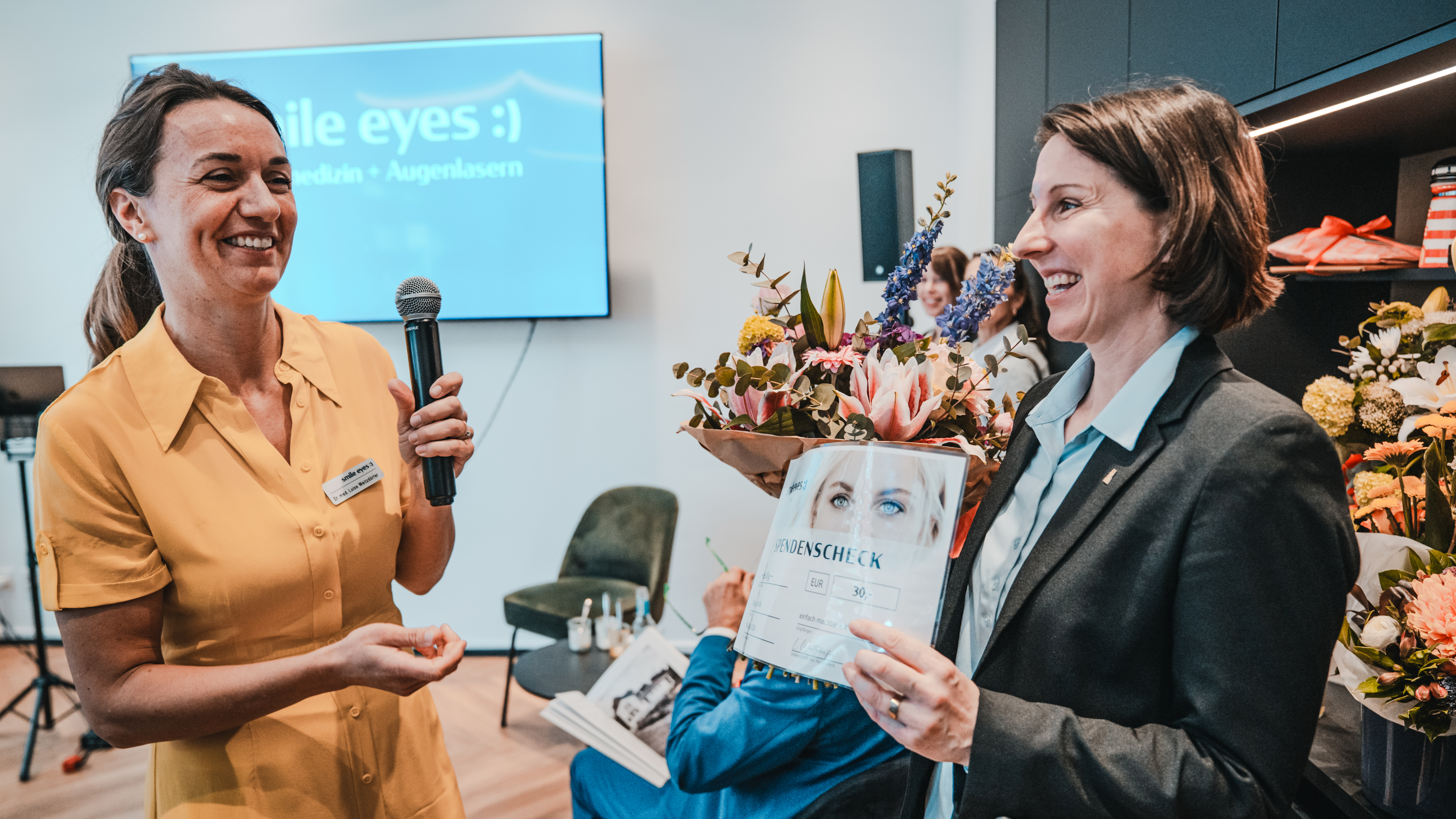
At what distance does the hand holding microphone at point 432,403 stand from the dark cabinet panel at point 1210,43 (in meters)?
1.45

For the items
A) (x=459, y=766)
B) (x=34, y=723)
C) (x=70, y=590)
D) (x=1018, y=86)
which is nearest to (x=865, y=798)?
(x=70, y=590)

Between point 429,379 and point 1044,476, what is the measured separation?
0.85 metres

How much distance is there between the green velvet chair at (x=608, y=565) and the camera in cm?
337

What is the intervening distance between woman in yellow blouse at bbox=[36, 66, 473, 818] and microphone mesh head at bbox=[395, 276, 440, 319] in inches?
4.1

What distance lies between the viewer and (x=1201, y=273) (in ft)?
2.87

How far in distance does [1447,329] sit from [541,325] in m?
3.54

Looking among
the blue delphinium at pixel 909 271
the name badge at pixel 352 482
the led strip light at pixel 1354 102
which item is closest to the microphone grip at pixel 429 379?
the name badge at pixel 352 482

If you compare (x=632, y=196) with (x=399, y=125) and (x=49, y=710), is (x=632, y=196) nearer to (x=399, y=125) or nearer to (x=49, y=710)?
(x=399, y=125)

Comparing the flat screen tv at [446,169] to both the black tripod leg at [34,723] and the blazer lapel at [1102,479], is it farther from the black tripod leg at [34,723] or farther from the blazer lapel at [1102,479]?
the blazer lapel at [1102,479]

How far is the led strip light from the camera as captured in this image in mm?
1321

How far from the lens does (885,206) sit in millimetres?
3398

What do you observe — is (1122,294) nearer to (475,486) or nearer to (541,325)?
(541,325)

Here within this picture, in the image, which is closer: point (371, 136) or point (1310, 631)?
point (1310, 631)

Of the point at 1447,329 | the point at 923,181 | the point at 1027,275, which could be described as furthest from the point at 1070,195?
the point at 923,181
